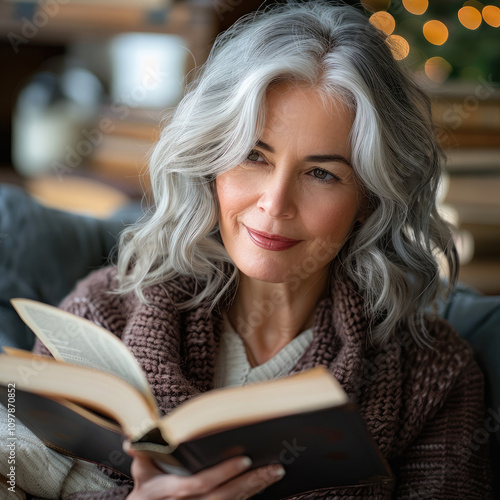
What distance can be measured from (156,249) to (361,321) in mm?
407

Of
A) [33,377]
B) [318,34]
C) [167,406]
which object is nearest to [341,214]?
[318,34]

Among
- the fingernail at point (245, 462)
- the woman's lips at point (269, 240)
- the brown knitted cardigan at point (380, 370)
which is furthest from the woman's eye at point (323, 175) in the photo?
the fingernail at point (245, 462)

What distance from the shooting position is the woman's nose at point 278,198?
1.02 m

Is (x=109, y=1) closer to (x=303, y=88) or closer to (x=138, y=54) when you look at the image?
(x=138, y=54)

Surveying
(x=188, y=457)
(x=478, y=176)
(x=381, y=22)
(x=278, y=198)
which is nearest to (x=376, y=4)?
(x=381, y=22)

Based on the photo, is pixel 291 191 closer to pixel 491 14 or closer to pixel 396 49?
pixel 396 49

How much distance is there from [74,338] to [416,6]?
83.9 inches

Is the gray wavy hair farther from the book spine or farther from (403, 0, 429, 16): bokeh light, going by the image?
(403, 0, 429, 16): bokeh light

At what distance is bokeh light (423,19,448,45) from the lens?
248 centimetres

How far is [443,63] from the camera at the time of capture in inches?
103

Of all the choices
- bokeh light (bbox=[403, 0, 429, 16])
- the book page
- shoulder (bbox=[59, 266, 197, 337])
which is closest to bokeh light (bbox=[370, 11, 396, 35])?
bokeh light (bbox=[403, 0, 429, 16])

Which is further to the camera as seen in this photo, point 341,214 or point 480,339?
point 480,339

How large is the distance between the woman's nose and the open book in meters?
0.34

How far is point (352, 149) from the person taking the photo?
3.44ft
